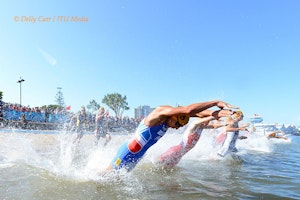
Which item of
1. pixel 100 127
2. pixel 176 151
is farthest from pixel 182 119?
pixel 100 127

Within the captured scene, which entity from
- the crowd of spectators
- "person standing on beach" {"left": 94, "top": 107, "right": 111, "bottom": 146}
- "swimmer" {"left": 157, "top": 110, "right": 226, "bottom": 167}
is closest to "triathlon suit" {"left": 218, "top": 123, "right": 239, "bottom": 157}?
"swimmer" {"left": 157, "top": 110, "right": 226, "bottom": 167}

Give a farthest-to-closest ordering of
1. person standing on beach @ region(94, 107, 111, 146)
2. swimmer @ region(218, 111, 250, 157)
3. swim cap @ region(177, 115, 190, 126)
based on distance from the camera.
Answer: person standing on beach @ region(94, 107, 111, 146) → swimmer @ region(218, 111, 250, 157) → swim cap @ region(177, 115, 190, 126)

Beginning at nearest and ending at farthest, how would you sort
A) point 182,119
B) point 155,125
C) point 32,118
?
1. point 182,119
2. point 155,125
3. point 32,118

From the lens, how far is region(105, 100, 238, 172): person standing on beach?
172 inches

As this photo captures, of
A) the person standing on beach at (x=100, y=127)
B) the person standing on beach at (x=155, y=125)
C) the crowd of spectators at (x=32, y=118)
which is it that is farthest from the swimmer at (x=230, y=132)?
the crowd of spectators at (x=32, y=118)

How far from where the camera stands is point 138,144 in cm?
496

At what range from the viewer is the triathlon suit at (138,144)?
4.84 meters

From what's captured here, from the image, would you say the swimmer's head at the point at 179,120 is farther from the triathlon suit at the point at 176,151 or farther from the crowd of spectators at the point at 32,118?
the crowd of spectators at the point at 32,118

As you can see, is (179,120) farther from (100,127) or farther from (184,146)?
(100,127)

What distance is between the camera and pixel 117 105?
3300 inches

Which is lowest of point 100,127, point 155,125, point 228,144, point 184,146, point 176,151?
point 228,144

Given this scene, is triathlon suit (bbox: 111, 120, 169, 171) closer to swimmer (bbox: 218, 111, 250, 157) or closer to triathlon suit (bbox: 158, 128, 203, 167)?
triathlon suit (bbox: 158, 128, 203, 167)

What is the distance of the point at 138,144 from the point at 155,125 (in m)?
0.55

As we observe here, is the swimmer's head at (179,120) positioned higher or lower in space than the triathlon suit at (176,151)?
higher
